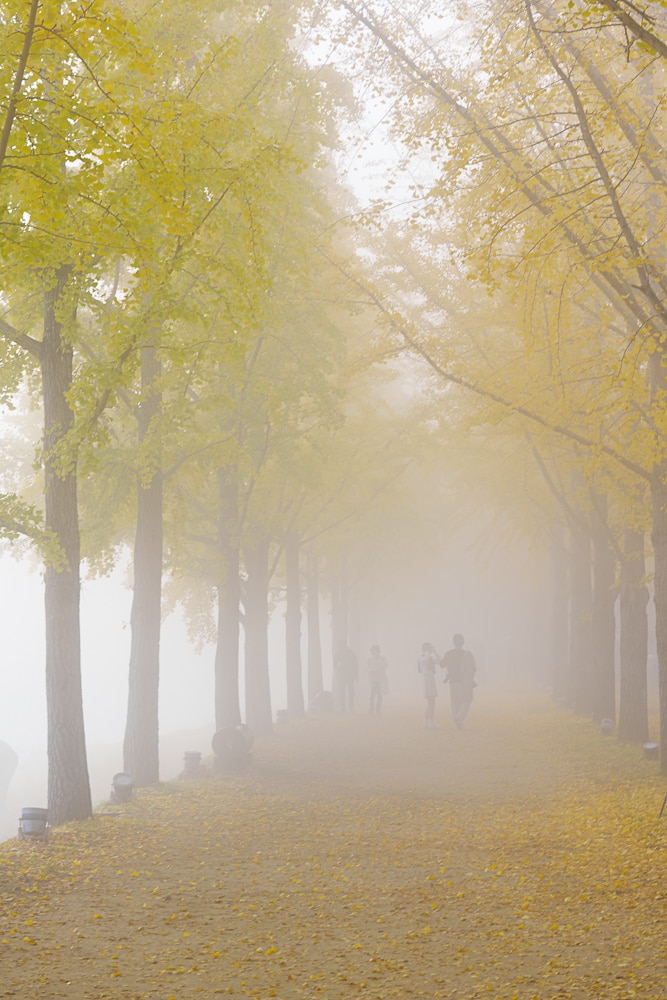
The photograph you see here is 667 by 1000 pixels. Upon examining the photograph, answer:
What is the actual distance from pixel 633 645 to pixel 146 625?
7.35 meters

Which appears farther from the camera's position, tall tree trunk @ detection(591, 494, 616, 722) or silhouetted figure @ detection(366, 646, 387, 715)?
silhouetted figure @ detection(366, 646, 387, 715)

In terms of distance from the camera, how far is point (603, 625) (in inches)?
692

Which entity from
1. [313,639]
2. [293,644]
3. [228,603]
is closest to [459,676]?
[228,603]

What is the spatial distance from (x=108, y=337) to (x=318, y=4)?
3.78 m

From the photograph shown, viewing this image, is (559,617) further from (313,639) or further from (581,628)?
(313,639)

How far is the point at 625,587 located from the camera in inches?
600

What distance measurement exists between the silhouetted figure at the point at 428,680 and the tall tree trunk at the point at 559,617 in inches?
220

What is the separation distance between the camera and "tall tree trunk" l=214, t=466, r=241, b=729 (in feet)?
53.2

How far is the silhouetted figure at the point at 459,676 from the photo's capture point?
19.2 m

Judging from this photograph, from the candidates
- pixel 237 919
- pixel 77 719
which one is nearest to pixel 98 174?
pixel 237 919

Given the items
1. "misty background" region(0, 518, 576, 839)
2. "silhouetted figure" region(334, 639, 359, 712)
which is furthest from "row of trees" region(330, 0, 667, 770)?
"silhouetted figure" region(334, 639, 359, 712)

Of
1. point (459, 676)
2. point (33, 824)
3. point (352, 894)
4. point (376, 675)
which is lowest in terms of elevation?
point (352, 894)

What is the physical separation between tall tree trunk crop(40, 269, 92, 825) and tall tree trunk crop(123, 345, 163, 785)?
3.18m

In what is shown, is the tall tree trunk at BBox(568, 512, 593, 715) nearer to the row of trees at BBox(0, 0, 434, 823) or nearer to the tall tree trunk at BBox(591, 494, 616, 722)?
the tall tree trunk at BBox(591, 494, 616, 722)
